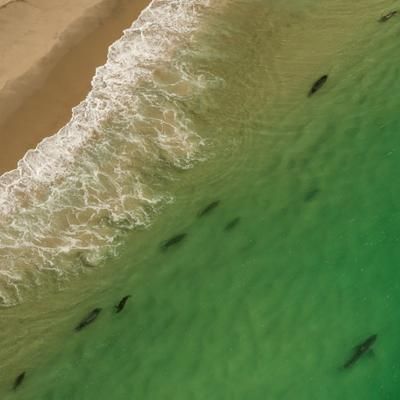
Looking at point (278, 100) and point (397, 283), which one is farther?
point (278, 100)

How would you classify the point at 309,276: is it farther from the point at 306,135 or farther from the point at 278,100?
the point at 278,100

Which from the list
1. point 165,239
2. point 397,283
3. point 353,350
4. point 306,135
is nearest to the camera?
point 353,350

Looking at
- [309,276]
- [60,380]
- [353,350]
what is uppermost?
[60,380]

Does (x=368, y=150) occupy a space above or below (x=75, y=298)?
below

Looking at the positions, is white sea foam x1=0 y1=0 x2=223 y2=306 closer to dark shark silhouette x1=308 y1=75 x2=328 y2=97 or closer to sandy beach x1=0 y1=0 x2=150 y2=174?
sandy beach x1=0 y1=0 x2=150 y2=174

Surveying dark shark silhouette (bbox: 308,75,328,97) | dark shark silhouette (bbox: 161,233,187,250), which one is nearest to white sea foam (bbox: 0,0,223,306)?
dark shark silhouette (bbox: 161,233,187,250)

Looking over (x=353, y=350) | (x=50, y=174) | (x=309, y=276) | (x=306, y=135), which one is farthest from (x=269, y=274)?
(x=50, y=174)
